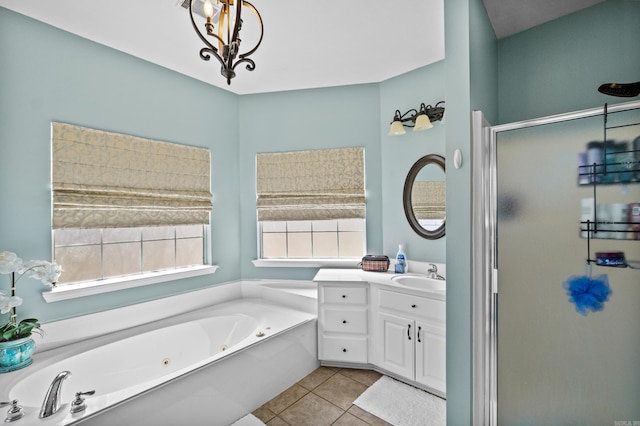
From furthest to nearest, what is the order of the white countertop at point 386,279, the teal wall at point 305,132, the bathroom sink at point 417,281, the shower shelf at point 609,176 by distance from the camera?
the teal wall at point 305,132 < the bathroom sink at point 417,281 < the white countertop at point 386,279 < the shower shelf at point 609,176

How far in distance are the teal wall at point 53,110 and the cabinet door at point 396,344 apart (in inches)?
72.3

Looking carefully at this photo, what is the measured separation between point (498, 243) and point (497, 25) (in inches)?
59.0

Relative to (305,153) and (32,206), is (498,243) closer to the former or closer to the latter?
(305,153)

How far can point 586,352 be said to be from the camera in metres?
1.36

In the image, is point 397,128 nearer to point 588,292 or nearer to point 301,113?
point 301,113

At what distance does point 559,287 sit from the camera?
1.44 metres

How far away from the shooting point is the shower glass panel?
1.29 m

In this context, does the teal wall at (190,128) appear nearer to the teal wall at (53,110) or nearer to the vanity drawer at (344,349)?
the teal wall at (53,110)

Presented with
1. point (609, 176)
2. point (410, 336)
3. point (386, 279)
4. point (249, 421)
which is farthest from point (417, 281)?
point (249, 421)

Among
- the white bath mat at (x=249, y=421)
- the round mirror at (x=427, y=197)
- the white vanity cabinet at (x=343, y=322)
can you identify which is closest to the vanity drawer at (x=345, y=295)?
the white vanity cabinet at (x=343, y=322)

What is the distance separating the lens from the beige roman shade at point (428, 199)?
8.67 ft

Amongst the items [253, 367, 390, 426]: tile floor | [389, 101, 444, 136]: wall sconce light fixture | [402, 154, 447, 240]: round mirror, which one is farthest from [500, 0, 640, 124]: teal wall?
[253, 367, 390, 426]: tile floor

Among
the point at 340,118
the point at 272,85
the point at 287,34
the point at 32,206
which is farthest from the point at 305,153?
the point at 32,206

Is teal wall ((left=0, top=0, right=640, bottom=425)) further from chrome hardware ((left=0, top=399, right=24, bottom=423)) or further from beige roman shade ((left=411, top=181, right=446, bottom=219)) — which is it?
chrome hardware ((left=0, top=399, right=24, bottom=423))
